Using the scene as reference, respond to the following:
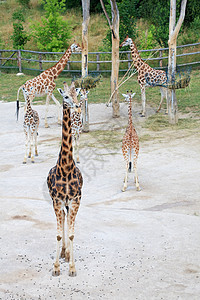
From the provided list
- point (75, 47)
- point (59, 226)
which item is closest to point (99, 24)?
point (75, 47)

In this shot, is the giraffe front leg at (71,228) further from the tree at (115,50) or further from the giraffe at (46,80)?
the tree at (115,50)

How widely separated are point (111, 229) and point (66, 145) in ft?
6.32

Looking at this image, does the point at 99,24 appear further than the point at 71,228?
Yes

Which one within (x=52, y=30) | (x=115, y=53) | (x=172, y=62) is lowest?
(x=172, y=62)

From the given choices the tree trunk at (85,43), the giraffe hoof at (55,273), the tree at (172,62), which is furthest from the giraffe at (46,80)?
the giraffe hoof at (55,273)

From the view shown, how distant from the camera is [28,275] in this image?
537 cm

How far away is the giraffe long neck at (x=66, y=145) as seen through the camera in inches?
208

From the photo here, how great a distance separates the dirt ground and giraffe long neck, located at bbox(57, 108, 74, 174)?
130cm

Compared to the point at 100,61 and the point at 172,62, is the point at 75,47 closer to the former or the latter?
the point at 172,62

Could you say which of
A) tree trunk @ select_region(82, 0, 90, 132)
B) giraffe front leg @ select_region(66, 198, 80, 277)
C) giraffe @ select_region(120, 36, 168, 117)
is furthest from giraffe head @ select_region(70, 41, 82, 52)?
giraffe front leg @ select_region(66, 198, 80, 277)

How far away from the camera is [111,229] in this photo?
264 inches

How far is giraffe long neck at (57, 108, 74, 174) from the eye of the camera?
528 cm

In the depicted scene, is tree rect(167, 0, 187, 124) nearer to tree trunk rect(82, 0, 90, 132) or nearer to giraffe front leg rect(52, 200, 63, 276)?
tree trunk rect(82, 0, 90, 132)

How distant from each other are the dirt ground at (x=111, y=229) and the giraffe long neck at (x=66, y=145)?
130 centimetres
